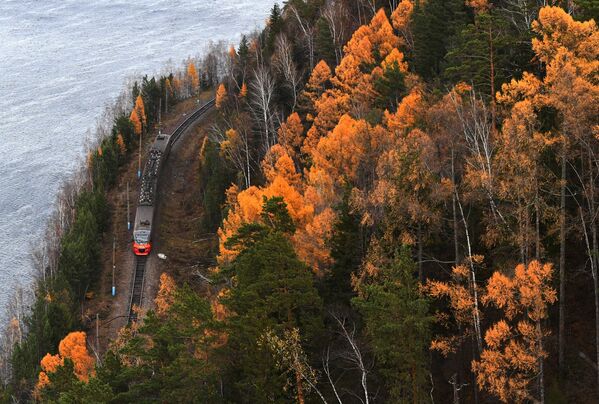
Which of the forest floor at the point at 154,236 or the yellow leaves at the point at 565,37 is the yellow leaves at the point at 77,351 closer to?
the forest floor at the point at 154,236

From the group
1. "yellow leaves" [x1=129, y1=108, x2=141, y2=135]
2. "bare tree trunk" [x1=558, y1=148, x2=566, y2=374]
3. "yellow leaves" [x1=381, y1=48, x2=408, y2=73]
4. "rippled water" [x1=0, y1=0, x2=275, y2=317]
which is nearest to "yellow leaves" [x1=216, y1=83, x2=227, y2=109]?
"yellow leaves" [x1=129, y1=108, x2=141, y2=135]

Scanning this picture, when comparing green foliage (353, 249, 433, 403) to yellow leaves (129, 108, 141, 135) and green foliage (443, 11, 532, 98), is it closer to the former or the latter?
green foliage (443, 11, 532, 98)

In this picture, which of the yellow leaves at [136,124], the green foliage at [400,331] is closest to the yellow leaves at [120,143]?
the yellow leaves at [136,124]

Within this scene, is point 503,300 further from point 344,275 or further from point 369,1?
point 369,1

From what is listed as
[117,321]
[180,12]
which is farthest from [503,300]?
[180,12]

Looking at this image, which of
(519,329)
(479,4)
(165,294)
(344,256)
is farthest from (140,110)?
(519,329)

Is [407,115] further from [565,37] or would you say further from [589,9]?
[565,37]
